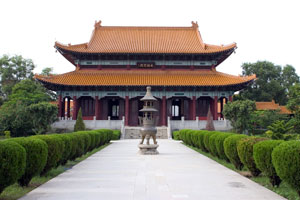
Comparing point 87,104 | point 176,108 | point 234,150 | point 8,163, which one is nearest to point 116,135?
point 87,104

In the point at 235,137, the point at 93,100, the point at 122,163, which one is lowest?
the point at 122,163

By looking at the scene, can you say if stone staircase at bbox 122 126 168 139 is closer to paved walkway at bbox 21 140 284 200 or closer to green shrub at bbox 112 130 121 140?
green shrub at bbox 112 130 121 140

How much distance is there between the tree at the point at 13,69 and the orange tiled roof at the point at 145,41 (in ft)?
66.6

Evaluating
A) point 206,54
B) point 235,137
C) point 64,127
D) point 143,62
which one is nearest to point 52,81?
point 64,127

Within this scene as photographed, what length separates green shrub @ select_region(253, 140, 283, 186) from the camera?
7504 mm

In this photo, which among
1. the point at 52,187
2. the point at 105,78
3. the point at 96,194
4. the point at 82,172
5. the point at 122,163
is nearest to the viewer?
the point at 96,194

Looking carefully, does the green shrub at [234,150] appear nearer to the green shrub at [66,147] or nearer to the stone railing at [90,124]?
the green shrub at [66,147]

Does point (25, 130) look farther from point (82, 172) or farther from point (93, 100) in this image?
point (82, 172)

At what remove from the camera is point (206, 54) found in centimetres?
3494

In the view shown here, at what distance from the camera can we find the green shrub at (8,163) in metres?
6.00

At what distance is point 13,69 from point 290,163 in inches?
2143

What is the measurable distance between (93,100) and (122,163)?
24280 mm

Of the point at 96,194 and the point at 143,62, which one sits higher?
the point at 143,62

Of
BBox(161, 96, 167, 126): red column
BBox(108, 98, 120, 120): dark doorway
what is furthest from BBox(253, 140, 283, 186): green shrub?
BBox(108, 98, 120, 120): dark doorway
